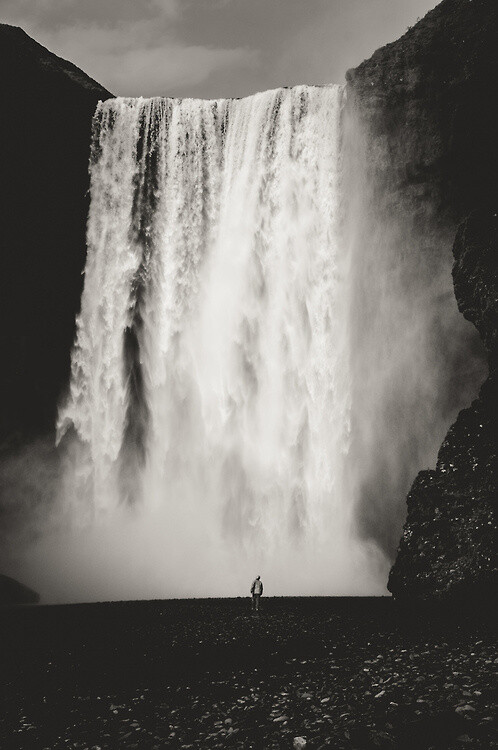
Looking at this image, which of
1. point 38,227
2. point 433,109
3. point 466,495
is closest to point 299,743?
point 466,495

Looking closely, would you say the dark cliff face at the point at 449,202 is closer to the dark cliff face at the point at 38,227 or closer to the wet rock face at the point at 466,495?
the wet rock face at the point at 466,495

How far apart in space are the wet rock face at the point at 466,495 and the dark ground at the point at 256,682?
175 cm

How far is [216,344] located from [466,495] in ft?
48.3

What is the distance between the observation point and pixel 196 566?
2719 cm

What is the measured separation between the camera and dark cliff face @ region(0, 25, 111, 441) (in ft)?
109

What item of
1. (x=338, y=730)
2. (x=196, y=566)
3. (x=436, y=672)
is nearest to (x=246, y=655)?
(x=436, y=672)

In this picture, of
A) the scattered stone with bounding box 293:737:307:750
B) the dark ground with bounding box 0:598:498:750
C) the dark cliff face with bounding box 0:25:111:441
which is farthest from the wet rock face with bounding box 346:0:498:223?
the scattered stone with bounding box 293:737:307:750

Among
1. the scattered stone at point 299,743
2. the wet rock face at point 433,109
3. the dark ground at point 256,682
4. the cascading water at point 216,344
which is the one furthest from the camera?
the cascading water at point 216,344

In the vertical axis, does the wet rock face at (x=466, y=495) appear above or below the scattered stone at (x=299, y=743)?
above

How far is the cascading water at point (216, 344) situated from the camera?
28.2 meters

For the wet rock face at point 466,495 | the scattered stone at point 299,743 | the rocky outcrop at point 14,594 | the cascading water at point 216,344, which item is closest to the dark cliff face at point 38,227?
the cascading water at point 216,344

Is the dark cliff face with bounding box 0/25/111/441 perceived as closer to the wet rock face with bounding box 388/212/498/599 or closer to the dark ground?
the dark ground

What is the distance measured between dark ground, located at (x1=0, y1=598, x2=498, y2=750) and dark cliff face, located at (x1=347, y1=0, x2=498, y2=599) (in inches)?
113

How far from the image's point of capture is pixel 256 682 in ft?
35.2
